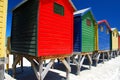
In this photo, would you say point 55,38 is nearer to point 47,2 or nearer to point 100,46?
point 47,2

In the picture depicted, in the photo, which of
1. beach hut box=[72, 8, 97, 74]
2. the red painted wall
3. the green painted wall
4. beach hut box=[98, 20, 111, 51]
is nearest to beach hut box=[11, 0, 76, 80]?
the red painted wall

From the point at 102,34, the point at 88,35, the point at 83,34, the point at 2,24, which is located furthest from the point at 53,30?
the point at 102,34

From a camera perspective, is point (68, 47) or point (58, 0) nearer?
point (58, 0)

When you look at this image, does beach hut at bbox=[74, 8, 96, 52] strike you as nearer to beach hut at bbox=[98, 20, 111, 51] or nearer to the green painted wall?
the green painted wall

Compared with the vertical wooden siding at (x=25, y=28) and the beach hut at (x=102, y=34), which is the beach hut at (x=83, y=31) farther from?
the vertical wooden siding at (x=25, y=28)

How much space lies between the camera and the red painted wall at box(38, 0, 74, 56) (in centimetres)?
802

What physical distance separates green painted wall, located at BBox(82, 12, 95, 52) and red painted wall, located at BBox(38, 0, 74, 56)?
2.83 metres

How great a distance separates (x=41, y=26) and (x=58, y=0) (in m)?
2.39

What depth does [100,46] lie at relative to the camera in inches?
679

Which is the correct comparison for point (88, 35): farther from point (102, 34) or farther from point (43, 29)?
point (43, 29)

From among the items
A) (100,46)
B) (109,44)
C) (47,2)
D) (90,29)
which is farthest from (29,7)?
(109,44)

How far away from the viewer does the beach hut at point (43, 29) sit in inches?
314

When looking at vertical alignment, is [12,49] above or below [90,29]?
below

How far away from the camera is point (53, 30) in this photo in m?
8.69
